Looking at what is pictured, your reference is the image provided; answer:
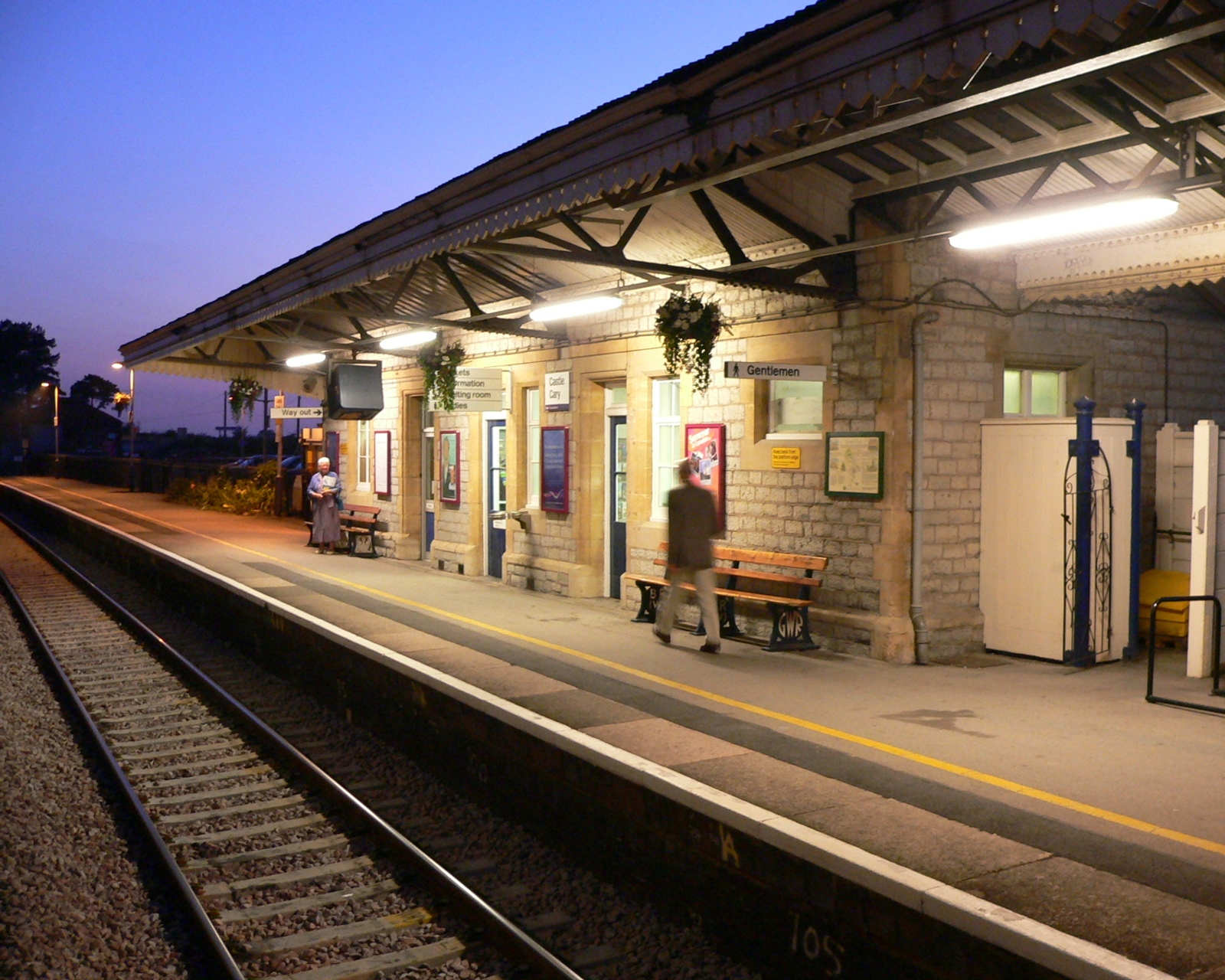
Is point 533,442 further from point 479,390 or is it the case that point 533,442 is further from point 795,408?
point 795,408

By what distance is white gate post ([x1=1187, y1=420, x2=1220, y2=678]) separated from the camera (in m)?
8.71

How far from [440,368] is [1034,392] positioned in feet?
25.6

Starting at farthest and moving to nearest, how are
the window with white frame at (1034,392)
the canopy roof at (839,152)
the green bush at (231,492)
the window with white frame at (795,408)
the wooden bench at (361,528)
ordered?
the green bush at (231,492) < the wooden bench at (361,528) < the window with white frame at (1034,392) < the window with white frame at (795,408) < the canopy roof at (839,152)

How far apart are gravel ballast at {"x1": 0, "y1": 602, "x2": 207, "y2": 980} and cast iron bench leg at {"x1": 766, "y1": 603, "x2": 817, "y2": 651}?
18.0ft

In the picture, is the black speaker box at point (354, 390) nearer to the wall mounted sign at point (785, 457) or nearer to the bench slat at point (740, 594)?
the bench slat at point (740, 594)

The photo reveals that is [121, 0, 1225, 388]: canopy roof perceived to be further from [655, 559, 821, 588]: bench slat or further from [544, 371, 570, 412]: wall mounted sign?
[655, 559, 821, 588]: bench slat

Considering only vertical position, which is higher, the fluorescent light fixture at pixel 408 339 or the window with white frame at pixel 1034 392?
the fluorescent light fixture at pixel 408 339

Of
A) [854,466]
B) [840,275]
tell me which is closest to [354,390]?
[840,275]

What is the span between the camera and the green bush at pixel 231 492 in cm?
2922

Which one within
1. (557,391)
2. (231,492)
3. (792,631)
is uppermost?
(557,391)

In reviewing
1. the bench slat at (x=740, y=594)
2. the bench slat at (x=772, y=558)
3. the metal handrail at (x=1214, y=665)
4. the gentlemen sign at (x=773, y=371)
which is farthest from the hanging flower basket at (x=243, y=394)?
the metal handrail at (x=1214, y=665)

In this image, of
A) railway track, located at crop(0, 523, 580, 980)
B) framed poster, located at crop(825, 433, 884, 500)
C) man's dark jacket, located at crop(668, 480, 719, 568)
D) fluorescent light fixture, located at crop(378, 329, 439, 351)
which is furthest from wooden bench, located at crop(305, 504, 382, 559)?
framed poster, located at crop(825, 433, 884, 500)

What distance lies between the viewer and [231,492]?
30781 mm

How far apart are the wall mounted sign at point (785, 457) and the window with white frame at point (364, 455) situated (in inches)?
412
